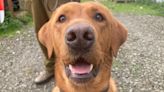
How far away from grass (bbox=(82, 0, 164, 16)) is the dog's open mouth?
697 cm

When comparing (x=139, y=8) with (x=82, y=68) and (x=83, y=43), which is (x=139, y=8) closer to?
(x=82, y=68)

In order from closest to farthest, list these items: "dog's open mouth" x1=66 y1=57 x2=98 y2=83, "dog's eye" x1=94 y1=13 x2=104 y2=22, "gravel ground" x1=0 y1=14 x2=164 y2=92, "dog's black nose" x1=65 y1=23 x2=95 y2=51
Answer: "dog's black nose" x1=65 y1=23 x2=95 y2=51
"dog's open mouth" x1=66 y1=57 x2=98 y2=83
"dog's eye" x1=94 y1=13 x2=104 y2=22
"gravel ground" x1=0 y1=14 x2=164 y2=92

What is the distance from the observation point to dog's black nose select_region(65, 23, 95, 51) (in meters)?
2.71

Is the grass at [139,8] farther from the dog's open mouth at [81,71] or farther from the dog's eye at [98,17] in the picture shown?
the dog's open mouth at [81,71]

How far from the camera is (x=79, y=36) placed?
2.70m

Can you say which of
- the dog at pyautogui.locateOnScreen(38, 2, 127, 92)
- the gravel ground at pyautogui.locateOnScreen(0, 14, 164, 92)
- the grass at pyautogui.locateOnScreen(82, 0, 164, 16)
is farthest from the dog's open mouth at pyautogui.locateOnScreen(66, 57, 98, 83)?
the grass at pyautogui.locateOnScreen(82, 0, 164, 16)

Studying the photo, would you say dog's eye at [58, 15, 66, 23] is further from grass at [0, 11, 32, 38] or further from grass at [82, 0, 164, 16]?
grass at [82, 0, 164, 16]

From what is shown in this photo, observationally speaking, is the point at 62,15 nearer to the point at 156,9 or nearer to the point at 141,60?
the point at 141,60

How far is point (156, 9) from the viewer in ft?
33.9

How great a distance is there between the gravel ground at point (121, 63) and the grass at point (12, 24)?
0.63 feet

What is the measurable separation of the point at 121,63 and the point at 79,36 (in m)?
3.07

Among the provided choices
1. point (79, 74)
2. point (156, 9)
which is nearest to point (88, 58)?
point (79, 74)

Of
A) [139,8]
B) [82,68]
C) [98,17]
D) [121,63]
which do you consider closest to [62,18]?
[98,17]

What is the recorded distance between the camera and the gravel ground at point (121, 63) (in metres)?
5.04
